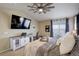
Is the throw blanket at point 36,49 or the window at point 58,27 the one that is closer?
the throw blanket at point 36,49

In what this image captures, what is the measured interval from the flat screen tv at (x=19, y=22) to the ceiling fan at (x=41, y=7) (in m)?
0.26

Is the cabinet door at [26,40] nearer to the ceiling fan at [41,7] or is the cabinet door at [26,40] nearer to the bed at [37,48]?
the bed at [37,48]

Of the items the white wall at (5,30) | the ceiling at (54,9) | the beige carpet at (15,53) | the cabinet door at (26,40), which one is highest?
the ceiling at (54,9)

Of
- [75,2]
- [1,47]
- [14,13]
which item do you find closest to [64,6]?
[75,2]

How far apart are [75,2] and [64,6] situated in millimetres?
200

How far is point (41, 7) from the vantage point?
5.90ft

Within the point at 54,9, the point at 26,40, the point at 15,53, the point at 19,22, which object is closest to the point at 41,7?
the point at 54,9

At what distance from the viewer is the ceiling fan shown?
1.79 meters

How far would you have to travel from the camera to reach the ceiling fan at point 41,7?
5.87ft

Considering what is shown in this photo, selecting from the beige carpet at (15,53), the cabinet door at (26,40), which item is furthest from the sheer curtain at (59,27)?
the beige carpet at (15,53)

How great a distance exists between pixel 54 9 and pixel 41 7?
0.25m

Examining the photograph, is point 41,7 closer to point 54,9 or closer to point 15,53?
point 54,9

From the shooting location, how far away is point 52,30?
6.44 ft

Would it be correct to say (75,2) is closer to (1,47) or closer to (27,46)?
(27,46)
